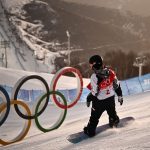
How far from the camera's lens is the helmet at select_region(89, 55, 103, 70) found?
5.98m

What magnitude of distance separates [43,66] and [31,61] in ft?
16.0

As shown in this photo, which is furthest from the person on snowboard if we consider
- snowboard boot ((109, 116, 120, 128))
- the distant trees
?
the distant trees

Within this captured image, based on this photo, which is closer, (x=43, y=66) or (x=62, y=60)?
(x=43, y=66)

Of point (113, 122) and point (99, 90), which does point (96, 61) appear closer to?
point (99, 90)

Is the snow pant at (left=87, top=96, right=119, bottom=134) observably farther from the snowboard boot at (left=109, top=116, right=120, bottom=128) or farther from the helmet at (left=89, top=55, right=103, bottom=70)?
the helmet at (left=89, top=55, right=103, bottom=70)

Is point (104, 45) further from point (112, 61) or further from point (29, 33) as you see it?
point (112, 61)

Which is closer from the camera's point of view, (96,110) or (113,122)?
(96,110)

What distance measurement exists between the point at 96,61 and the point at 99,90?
0.45 metres

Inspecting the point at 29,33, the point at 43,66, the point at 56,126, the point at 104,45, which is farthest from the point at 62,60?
the point at 56,126

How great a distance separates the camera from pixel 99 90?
19.9ft

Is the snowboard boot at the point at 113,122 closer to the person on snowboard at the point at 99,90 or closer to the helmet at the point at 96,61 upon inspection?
the person on snowboard at the point at 99,90

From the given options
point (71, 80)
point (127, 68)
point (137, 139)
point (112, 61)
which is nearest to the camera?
point (137, 139)

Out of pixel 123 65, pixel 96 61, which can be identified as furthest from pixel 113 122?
pixel 123 65

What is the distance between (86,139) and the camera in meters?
5.91
